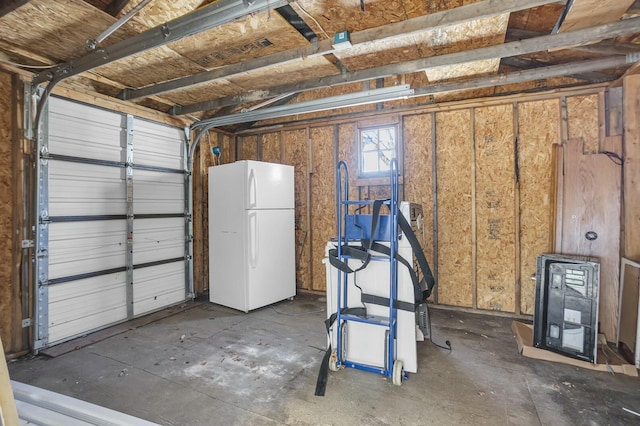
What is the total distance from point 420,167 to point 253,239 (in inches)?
104

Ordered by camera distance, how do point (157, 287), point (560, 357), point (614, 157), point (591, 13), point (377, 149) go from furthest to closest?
point (377, 149), point (157, 287), point (614, 157), point (560, 357), point (591, 13)

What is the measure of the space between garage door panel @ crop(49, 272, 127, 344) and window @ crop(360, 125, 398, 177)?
3769 millimetres

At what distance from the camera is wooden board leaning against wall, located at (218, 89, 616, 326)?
3.75 metres

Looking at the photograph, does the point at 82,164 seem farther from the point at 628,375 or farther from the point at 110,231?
the point at 628,375

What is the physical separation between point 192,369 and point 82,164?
2.70 metres

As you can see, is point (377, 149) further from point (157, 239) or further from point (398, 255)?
point (157, 239)

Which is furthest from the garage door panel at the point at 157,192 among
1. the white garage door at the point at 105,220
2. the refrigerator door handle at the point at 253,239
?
the refrigerator door handle at the point at 253,239

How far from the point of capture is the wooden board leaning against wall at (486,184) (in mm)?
3752

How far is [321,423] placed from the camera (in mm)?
2037

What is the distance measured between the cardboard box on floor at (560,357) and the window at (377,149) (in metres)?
2.66

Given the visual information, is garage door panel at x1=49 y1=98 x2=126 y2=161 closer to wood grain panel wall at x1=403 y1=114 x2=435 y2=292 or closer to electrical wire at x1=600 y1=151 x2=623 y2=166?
wood grain panel wall at x1=403 y1=114 x2=435 y2=292

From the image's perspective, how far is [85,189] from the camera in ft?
11.6

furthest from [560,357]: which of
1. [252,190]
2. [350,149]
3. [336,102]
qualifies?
[252,190]

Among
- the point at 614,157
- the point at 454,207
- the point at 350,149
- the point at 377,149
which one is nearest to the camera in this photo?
the point at 614,157
